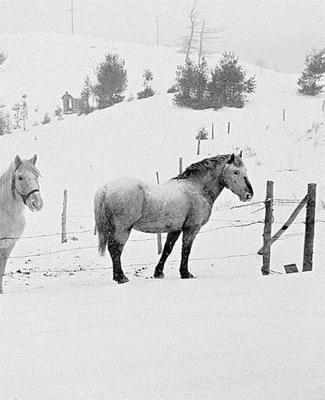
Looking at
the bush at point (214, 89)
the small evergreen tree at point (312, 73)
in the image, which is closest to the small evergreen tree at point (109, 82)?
the bush at point (214, 89)

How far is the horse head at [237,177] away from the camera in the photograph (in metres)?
5.79

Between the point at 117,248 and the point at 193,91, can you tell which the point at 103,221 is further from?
the point at 193,91

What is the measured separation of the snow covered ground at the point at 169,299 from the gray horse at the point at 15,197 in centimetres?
68

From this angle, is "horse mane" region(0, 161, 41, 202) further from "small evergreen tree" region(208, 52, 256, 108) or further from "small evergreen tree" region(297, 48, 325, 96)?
"small evergreen tree" region(297, 48, 325, 96)

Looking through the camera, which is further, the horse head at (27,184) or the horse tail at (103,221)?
the horse tail at (103,221)

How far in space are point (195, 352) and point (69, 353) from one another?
773mm

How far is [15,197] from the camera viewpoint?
Answer: 17.6ft

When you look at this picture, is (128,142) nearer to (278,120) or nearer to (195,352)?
(278,120)

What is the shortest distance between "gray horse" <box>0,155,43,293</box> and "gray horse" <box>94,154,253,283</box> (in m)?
0.76

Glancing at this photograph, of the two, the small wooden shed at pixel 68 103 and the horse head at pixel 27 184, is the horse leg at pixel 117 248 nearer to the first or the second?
the horse head at pixel 27 184

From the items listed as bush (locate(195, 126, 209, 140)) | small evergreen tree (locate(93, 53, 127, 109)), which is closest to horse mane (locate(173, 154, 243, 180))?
bush (locate(195, 126, 209, 140))

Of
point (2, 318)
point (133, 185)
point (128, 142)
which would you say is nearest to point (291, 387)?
point (2, 318)

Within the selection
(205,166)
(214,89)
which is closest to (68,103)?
(214,89)

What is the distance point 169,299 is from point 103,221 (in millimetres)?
1827
